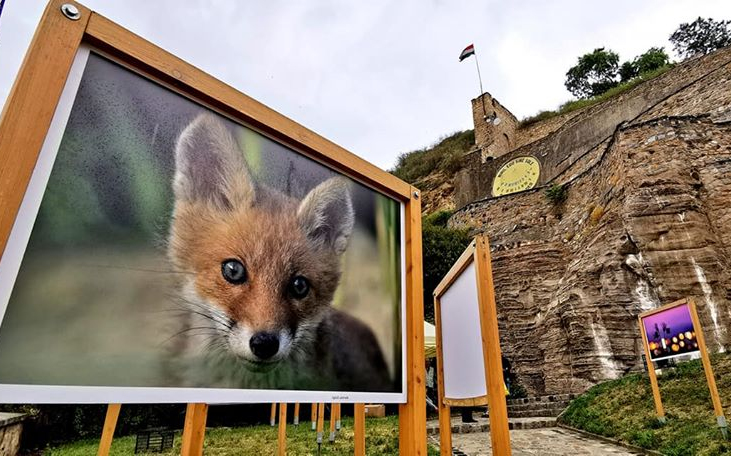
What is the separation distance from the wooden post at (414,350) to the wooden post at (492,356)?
300 millimetres

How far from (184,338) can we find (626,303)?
9.10 metres

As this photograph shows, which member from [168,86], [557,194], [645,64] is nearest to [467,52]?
[645,64]

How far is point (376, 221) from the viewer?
1.98m

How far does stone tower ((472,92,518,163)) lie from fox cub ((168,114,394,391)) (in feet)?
73.4

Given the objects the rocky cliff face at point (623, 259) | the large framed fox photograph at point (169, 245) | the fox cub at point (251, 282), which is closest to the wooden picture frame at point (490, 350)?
the large framed fox photograph at point (169, 245)

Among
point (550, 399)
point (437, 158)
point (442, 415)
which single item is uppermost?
point (437, 158)

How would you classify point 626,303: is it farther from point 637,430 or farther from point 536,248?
point 637,430

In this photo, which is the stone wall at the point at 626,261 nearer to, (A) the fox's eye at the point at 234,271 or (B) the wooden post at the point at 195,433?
(B) the wooden post at the point at 195,433

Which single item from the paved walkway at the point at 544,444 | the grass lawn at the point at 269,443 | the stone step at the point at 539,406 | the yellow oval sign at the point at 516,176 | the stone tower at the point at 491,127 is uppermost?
the stone tower at the point at 491,127

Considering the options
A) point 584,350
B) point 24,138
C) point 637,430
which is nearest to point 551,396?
point 584,350

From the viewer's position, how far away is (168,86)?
138 cm

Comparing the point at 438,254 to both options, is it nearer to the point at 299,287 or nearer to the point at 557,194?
the point at 557,194

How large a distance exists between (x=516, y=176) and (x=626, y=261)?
9831mm

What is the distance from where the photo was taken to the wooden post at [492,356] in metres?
1.71
